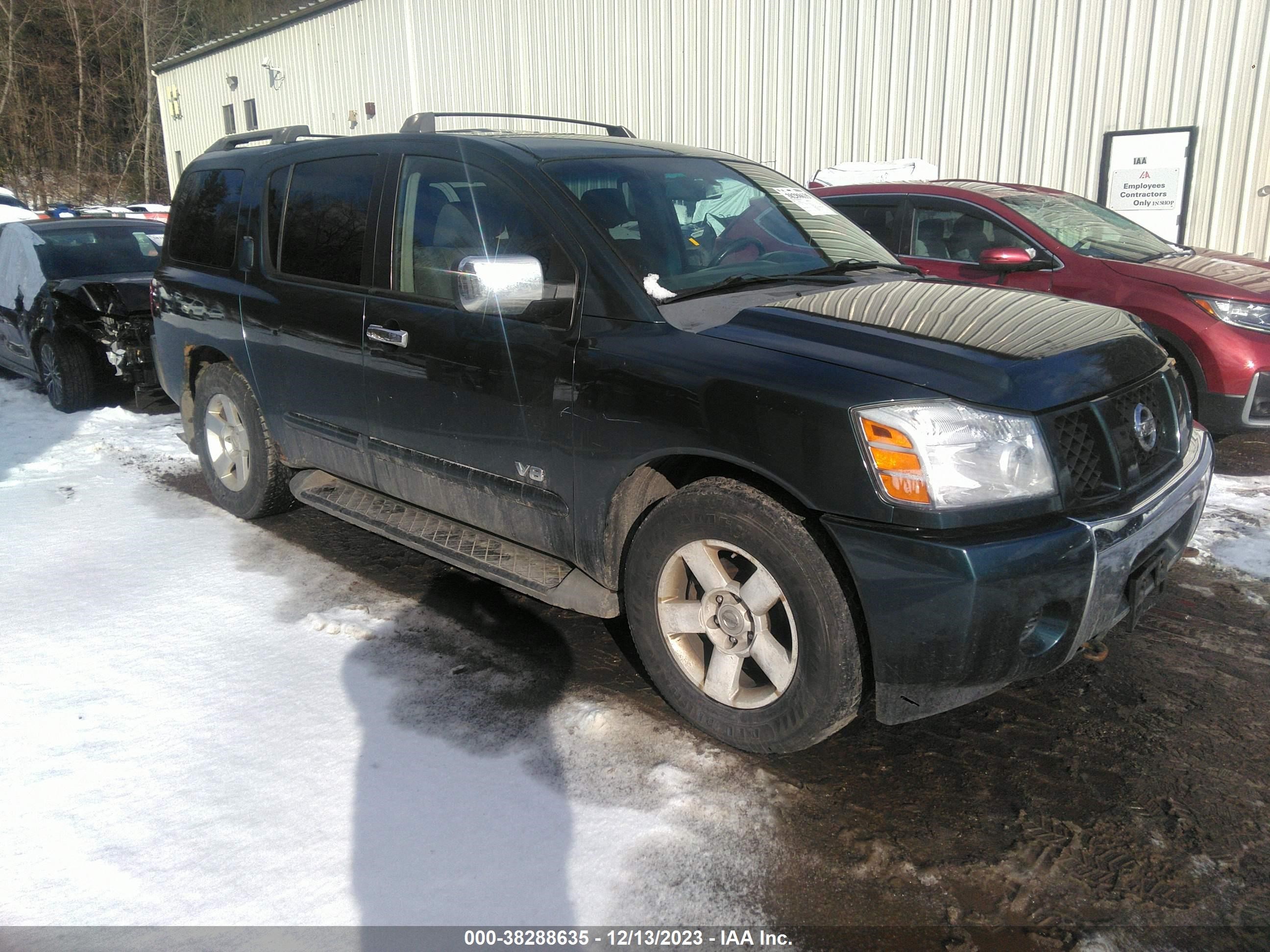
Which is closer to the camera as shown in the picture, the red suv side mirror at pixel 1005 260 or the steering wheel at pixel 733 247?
the steering wheel at pixel 733 247

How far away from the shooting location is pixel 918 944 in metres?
2.15

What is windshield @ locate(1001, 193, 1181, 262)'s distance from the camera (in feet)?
20.8

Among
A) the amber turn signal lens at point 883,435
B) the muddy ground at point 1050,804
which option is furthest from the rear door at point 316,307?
the amber turn signal lens at point 883,435

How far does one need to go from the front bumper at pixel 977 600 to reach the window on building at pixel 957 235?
14.5ft

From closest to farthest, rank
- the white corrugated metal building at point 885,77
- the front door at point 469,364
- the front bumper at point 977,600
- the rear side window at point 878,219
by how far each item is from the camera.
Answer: the front bumper at point 977,600
the front door at point 469,364
the rear side window at point 878,219
the white corrugated metal building at point 885,77

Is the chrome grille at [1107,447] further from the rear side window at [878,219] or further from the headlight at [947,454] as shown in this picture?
the rear side window at [878,219]

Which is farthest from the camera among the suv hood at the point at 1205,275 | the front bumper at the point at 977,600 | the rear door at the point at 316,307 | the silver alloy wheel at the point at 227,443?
the suv hood at the point at 1205,275

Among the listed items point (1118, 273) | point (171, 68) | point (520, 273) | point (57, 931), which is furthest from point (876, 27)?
point (171, 68)

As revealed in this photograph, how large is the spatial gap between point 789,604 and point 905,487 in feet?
1.57

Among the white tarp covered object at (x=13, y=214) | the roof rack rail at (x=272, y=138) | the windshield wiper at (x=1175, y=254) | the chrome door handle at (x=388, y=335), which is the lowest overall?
the chrome door handle at (x=388, y=335)

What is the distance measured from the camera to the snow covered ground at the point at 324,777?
2.31 meters

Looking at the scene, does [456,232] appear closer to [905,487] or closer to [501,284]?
[501,284]

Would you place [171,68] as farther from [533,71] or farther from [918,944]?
[918,944]

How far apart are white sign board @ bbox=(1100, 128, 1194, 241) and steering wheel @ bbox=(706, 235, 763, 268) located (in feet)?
23.8
